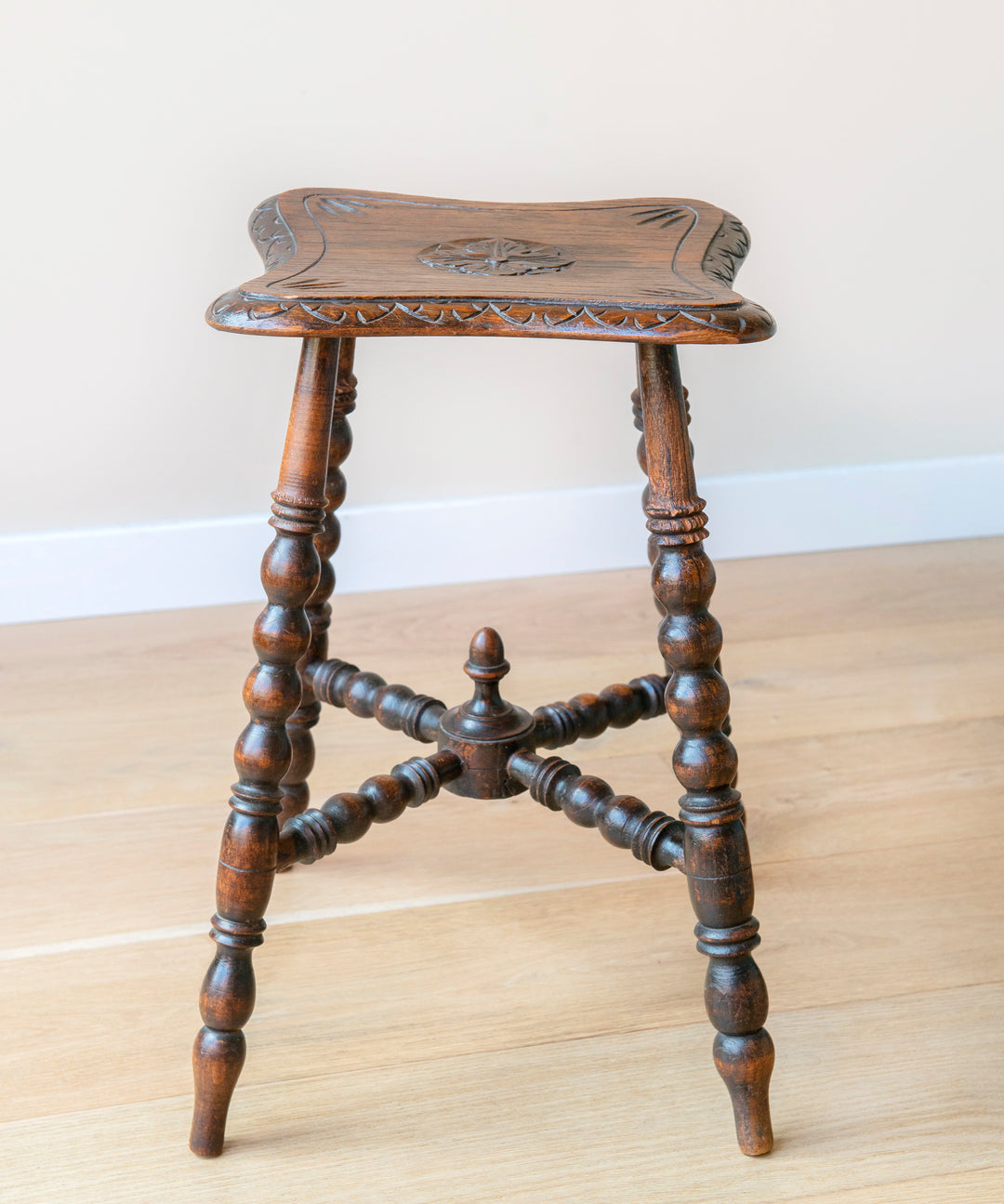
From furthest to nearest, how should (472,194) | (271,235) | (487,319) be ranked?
(472,194) < (271,235) < (487,319)

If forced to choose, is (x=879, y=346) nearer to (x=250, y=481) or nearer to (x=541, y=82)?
(x=541, y=82)

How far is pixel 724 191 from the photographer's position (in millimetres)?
1579

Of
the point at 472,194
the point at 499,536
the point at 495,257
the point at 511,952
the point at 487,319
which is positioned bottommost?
the point at 511,952

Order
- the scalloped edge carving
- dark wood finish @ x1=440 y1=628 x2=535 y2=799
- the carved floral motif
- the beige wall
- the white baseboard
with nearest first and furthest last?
the scalloped edge carving < the carved floral motif < dark wood finish @ x1=440 y1=628 x2=535 y2=799 < the beige wall < the white baseboard

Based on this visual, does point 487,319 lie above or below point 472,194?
→ below

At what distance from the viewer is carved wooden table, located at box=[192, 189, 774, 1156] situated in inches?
26.1

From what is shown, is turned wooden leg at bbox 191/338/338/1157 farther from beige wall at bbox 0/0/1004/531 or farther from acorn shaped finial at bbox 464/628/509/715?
beige wall at bbox 0/0/1004/531

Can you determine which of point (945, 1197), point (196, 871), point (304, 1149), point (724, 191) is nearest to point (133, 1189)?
point (304, 1149)

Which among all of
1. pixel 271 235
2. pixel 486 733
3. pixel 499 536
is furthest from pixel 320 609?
pixel 499 536

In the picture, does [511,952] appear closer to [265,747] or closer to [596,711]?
[596,711]

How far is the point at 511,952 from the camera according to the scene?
97 cm

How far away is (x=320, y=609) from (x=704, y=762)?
433mm

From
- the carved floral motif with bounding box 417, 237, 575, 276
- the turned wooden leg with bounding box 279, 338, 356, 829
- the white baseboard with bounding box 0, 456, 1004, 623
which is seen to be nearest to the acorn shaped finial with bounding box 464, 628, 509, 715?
the turned wooden leg with bounding box 279, 338, 356, 829

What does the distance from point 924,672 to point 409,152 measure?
2.88ft
